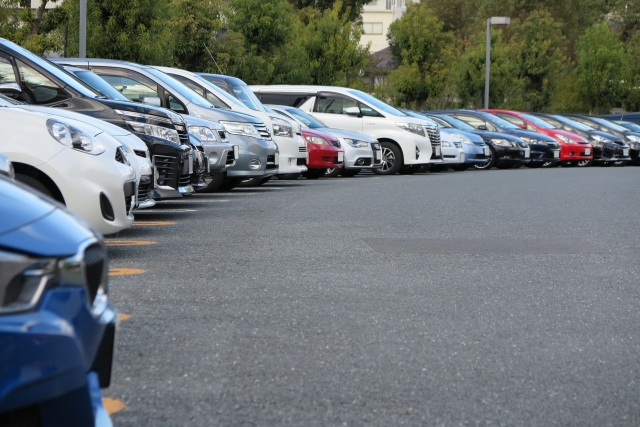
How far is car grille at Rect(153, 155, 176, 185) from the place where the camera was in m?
11.2

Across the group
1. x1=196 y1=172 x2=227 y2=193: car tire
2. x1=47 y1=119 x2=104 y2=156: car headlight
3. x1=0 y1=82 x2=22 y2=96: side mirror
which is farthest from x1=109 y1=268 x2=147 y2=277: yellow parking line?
x1=196 y1=172 x2=227 y2=193: car tire

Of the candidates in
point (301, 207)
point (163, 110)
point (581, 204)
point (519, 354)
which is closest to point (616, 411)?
point (519, 354)

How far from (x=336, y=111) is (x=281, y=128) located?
591 centimetres

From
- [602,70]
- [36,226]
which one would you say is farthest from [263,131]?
[602,70]

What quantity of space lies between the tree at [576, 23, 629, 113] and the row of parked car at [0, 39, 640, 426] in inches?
811

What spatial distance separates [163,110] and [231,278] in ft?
15.5

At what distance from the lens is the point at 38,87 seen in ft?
34.1

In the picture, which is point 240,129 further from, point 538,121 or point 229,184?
point 538,121

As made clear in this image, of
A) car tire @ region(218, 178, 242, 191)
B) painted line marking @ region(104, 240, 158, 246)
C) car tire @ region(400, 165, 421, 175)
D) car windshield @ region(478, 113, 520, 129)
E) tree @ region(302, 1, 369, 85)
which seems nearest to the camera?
painted line marking @ region(104, 240, 158, 246)

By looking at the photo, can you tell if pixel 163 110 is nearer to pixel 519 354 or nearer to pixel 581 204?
pixel 581 204

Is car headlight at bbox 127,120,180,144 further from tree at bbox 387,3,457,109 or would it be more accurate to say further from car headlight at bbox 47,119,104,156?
tree at bbox 387,3,457,109

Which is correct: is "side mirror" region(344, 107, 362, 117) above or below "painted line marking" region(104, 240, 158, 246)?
above

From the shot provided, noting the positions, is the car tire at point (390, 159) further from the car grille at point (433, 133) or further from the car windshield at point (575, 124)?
the car windshield at point (575, 124)

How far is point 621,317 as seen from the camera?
6.02 metres
